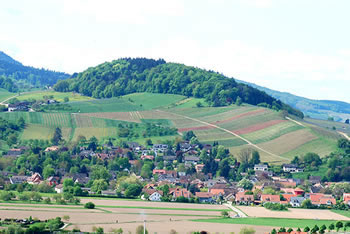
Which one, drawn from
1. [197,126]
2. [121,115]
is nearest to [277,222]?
[197,126]

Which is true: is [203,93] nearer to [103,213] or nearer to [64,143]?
[64,143]

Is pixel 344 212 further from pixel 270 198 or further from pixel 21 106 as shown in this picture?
pixel 21 106

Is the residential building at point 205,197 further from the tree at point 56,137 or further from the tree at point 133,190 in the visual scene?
the tree at point 56,137

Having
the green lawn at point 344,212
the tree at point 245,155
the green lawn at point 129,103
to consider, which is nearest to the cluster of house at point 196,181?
the tree at point 245,155

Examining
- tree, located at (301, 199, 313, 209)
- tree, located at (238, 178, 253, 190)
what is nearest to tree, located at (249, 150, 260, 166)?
tree, located at (238, 178, 253, 190)

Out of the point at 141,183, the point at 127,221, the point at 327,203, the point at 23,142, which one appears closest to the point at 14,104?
the point at 23,142
